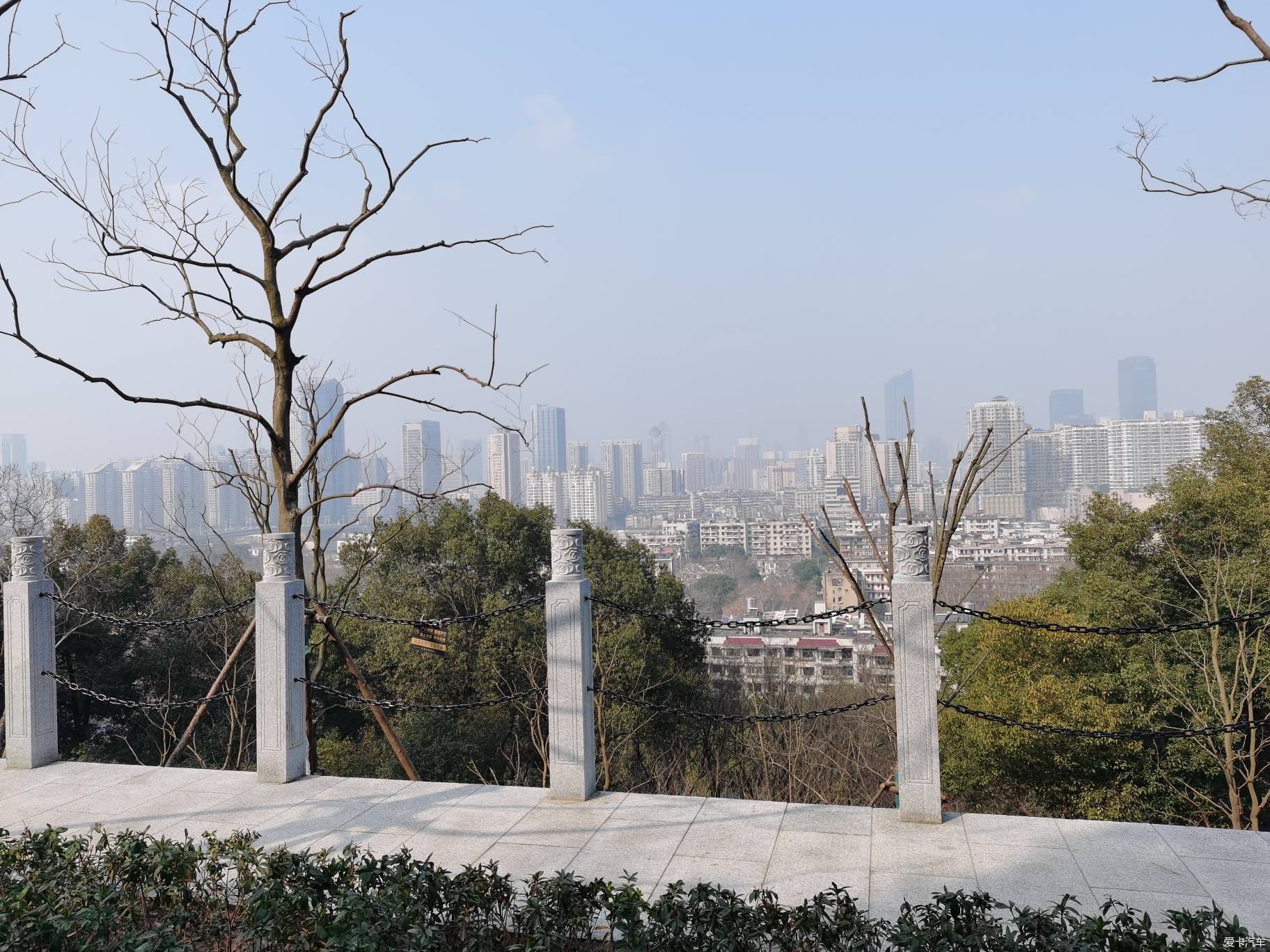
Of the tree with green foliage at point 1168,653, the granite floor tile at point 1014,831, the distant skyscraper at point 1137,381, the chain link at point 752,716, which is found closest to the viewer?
the granite floor tile at point 1014,831

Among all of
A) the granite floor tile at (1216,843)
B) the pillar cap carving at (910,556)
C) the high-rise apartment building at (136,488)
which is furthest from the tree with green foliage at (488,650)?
the granite floor tile at (1216,843)

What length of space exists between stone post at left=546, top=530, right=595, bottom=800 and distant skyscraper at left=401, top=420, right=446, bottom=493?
2.63m

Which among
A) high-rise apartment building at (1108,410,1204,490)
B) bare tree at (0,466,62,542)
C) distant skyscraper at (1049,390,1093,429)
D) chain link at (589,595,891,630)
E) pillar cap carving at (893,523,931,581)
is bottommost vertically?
chain link at (589,595,891,630)

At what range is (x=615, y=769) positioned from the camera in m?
17.9

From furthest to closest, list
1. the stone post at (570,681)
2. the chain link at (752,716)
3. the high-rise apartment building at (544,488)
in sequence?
the high-rise apartment building at (544,488) → the stone post at (570,681) → the chain link at (752,716)

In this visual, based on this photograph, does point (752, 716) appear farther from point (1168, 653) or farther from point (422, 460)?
point (1168, 653)

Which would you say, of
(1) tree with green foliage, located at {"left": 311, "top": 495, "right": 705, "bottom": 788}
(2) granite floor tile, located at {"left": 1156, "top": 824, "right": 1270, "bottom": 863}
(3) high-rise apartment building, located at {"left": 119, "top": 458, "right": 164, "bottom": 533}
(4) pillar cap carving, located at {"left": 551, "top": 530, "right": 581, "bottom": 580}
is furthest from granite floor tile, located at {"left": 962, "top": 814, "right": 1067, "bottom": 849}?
(3) high-rise apartment building, located at {"left": 119, "top": 458, "right": 164, "bottom": 533}

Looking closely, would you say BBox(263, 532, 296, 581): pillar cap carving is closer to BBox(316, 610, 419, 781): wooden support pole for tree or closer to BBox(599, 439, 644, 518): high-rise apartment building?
BBox(316, 610, 419, 781): wooden support pole for tree

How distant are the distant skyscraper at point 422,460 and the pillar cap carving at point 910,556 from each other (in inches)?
161

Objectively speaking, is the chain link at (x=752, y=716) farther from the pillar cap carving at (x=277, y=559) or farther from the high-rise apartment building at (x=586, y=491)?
the high-rise apartment building at (x=586, y=491)

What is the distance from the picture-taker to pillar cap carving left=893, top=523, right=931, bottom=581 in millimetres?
4500

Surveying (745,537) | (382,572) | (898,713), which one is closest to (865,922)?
(898,713)

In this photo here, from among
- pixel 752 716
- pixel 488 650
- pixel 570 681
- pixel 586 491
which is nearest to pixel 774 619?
pixel 752 716

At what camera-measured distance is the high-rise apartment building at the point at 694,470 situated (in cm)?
7562
